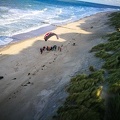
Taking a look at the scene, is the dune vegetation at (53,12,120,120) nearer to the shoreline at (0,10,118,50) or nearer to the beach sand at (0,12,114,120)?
the beach sand at (0,12,114,120)

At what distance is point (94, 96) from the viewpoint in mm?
16578

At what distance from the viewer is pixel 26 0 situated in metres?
97.8

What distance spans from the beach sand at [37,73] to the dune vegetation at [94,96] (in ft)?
3.41

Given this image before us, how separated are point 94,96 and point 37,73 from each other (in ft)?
29.7

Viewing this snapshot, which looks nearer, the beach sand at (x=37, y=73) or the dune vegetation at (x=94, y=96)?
the dune vegetation at (x=94, y=96)

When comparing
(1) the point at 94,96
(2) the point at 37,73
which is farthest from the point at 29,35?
(1) the point at 94,96

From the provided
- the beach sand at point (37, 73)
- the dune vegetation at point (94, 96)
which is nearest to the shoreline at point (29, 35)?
the beach sand at point (37, 73)

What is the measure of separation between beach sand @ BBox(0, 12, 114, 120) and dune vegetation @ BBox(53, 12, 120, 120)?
104 cm

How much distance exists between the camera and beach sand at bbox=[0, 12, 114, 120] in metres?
17.5

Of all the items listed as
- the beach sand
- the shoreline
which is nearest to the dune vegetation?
the beach sand

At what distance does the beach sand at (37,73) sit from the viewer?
689 inches

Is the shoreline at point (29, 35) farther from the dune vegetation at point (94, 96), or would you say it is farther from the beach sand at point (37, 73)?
the dune vegetation at point (94, 96)

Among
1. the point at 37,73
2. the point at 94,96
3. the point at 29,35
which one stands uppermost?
the point at 94,96

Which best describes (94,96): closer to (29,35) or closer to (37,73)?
(37,73)
